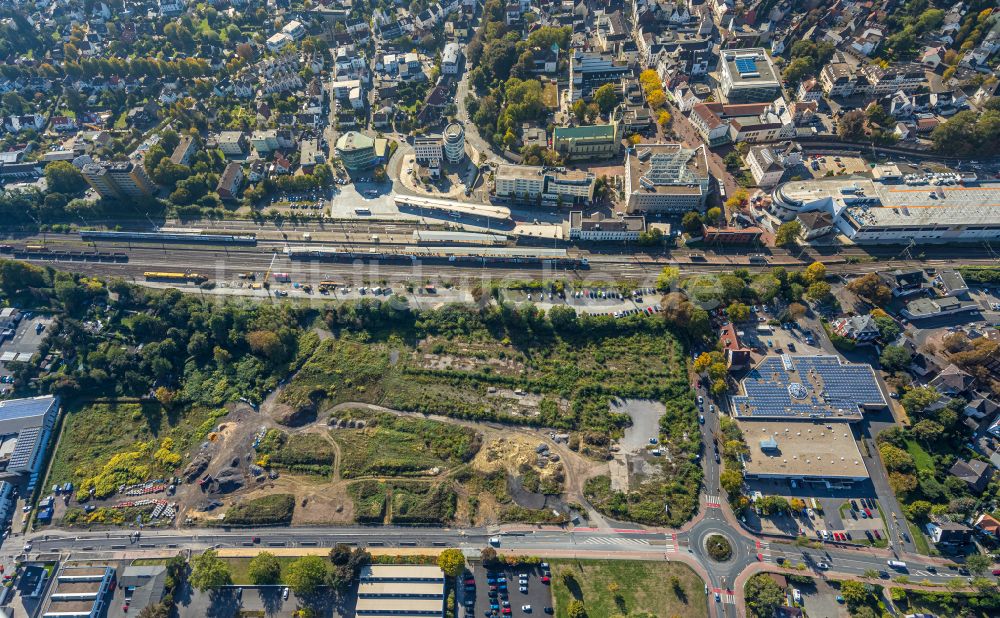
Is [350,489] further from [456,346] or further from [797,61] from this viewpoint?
[797,61]

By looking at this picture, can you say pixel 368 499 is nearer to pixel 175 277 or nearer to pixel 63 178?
pixel 175 277

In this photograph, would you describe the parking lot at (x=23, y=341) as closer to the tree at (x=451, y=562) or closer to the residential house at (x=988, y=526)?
the tree at (x=451, y=562)

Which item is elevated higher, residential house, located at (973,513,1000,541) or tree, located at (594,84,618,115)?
tree, located at (594,84,618,115)

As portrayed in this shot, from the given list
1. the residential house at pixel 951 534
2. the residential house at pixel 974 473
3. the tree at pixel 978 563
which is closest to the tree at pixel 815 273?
the residential house at pixel 974 473

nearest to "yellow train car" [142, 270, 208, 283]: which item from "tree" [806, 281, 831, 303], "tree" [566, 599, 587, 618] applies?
"tree" [566, 599, 587, 618]

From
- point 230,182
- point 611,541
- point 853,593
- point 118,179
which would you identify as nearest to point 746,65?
point 853,593

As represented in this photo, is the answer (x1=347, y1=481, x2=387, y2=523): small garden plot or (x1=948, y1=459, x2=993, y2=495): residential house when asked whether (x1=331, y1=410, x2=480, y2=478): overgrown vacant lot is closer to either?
(x1=347, y1=481, x2=387, y2=523): small garden plot
